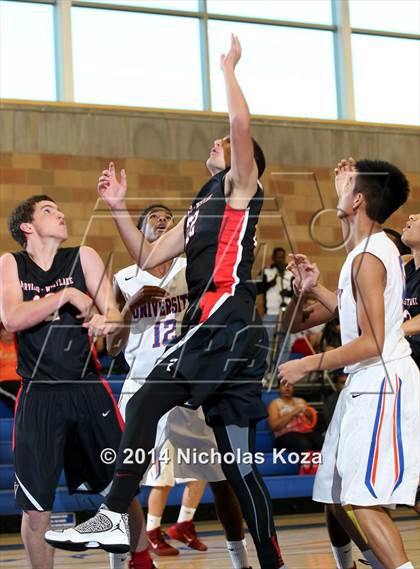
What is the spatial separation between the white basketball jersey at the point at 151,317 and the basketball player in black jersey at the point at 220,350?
1203 mm

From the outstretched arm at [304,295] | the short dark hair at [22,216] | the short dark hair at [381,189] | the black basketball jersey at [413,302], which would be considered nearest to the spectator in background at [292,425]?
the black basketball jersey at [413,302]

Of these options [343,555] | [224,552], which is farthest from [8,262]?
[224,552]

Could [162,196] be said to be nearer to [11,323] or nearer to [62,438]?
[11,323]

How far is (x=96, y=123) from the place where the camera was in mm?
11977

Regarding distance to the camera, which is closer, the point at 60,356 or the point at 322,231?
the point at 60,356

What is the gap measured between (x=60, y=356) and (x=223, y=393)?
70 centimetres

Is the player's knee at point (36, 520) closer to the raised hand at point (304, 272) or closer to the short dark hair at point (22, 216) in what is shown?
the short dark hair at point (22, 216)

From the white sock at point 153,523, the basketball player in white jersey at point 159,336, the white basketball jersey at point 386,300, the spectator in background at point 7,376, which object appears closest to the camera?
the white basketball jersey at point 386,300

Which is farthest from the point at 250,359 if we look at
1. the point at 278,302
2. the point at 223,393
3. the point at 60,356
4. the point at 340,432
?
the point at 278,302

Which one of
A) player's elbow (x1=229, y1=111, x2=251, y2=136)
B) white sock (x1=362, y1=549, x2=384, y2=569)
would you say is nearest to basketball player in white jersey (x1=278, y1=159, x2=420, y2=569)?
white sock (x1=362, y1=549, x2=384, y2=569)

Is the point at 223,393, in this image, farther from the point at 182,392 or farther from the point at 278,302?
the point at 278,302

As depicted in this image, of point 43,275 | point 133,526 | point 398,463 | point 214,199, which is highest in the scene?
point 214,199

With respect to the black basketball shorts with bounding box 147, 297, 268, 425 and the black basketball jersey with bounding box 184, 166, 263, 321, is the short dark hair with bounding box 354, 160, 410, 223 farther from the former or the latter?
the black basketball shorts with bounding box 147, 297, 268, 425

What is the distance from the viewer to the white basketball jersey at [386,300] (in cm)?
335
